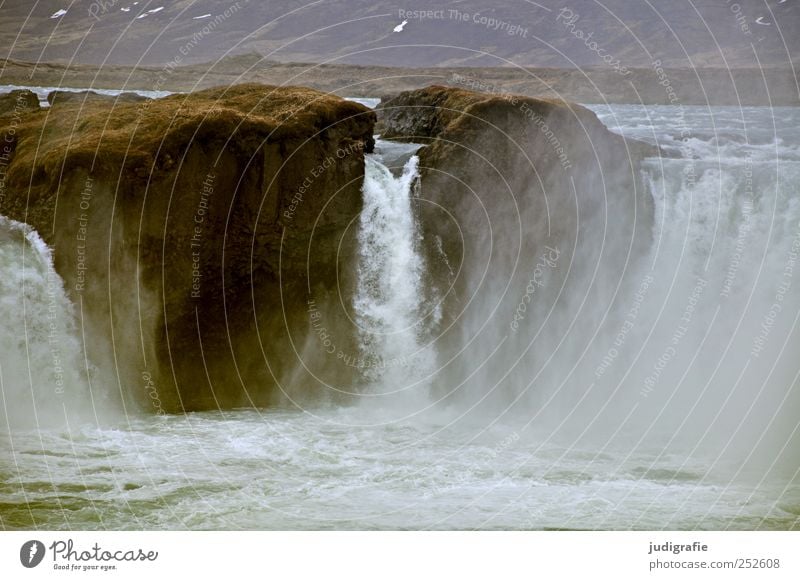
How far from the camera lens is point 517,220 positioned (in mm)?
9336

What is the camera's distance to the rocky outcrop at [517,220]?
9.22 meters

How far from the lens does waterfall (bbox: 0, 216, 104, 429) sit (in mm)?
8539

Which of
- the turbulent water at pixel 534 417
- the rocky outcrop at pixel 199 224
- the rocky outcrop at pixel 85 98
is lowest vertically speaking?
the turbulent water at pixel 534 417

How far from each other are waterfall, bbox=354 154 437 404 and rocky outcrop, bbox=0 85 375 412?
0.22 meters

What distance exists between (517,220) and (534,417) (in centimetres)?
207

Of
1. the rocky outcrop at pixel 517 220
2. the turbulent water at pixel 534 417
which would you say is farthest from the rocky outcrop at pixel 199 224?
the rocky outcrop at pixel 517 220

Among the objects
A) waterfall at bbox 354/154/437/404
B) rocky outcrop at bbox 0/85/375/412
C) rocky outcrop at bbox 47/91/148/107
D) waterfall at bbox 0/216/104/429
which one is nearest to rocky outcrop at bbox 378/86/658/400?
waterfall at bbox 354/154/437/404

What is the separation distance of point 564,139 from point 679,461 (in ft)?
11.2

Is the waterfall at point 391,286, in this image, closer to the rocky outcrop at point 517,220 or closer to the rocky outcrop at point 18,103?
the rocky outcrop at point 517,220

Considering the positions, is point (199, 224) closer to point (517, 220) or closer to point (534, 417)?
point (517, 220)

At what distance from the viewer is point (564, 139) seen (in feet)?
30.4

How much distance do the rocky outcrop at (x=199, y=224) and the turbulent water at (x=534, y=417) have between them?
1.05 feet
